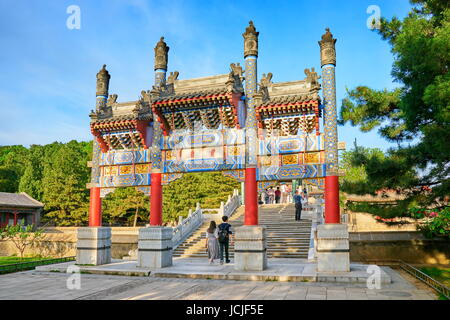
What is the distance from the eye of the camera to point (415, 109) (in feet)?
36.5

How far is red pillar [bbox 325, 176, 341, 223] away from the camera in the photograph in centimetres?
1119

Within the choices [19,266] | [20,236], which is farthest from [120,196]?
[19,266]

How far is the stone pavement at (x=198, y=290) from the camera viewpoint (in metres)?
7.83

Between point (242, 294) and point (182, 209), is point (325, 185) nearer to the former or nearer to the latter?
point (242, 294)

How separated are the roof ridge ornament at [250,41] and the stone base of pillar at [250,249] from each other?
623cm

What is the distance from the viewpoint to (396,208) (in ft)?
39.5

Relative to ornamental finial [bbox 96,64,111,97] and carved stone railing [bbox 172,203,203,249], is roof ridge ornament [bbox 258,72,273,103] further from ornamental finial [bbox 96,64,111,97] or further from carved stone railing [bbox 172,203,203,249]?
carved stone railing [bbox 172,203,203,249]

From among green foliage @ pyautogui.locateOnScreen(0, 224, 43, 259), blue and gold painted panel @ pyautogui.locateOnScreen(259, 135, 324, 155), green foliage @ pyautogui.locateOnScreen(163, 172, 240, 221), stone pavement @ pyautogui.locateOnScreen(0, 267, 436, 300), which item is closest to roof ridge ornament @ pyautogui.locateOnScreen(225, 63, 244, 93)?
blue and gold painted panel @ pyautogui.locateOnScreen(259, 135, 324, 155)

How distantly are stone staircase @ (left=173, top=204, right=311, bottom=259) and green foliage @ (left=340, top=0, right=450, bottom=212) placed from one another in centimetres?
479

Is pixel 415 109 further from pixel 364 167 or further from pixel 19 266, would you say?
pixel 19 266

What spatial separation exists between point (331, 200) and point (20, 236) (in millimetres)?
19283

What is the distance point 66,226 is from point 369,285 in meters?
33.0

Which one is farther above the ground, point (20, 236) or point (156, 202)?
point (156, 202)

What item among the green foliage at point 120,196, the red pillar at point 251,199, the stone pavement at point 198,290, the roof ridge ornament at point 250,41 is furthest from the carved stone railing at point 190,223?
the roof ridge ornament at point 250,41
